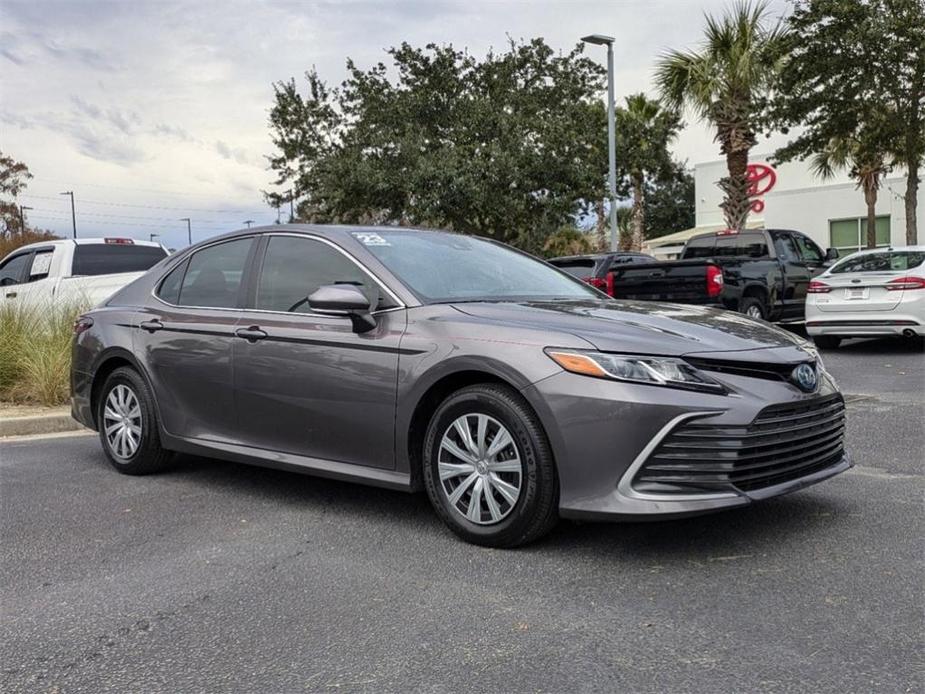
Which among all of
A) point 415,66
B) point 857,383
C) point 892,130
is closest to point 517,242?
point 415,66

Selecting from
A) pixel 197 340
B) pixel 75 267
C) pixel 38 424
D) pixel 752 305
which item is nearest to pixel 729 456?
pixel 197 340

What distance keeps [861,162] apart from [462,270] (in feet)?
67.8

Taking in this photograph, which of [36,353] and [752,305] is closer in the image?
[36,353]

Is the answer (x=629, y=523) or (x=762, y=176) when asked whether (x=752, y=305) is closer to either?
(x=629, y=523)

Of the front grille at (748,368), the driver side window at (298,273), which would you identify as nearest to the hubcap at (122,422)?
the driver side window at (298,273)

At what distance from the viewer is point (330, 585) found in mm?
3785

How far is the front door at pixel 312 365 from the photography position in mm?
4488

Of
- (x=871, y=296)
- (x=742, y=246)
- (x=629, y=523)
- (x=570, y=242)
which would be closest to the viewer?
(x=629, y=523)

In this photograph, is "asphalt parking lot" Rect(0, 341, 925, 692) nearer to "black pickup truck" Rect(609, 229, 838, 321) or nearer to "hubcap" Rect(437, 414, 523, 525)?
"hubcap" Rect(437, 414, 523, 525)

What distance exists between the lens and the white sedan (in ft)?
37.4

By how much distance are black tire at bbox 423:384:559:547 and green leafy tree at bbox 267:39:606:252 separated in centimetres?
1971

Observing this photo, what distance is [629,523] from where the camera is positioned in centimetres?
438

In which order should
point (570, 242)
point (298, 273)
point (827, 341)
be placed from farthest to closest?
1. point (570, 242)
2. point (827, 341)
3. point (298, 273)

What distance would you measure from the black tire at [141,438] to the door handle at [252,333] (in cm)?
102
